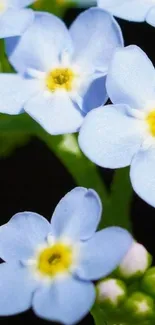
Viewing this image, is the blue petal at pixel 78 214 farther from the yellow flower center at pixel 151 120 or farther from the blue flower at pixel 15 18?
the blue flower at pixel 15 18

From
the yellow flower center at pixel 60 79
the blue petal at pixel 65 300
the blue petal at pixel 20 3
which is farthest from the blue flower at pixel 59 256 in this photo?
the blue petal at pixel 20 3

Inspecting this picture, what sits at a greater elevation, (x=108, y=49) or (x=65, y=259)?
(x=108, y=49)

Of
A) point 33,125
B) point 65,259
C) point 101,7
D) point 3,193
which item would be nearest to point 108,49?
point 101,7

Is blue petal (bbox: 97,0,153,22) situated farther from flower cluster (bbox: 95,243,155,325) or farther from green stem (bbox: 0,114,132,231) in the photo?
flower cluster (bbox: 95,243,155,325)

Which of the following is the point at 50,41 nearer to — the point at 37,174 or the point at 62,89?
the point at 62,89

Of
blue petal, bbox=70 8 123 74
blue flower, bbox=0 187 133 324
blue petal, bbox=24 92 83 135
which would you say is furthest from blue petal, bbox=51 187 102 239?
blue petal, bbox=70 8 123 74

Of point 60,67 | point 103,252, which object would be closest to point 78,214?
point 103,252
